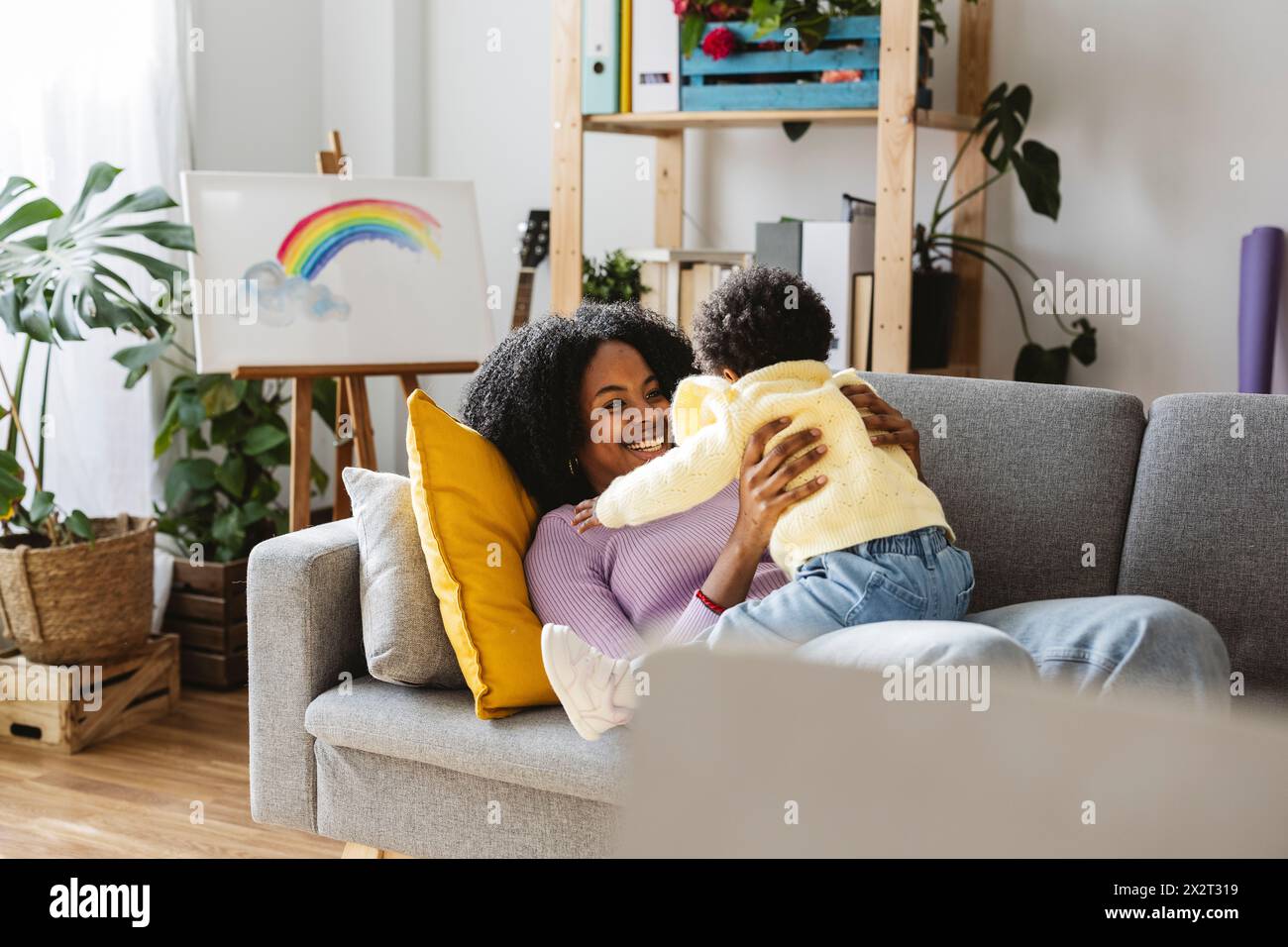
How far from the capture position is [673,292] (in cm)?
317

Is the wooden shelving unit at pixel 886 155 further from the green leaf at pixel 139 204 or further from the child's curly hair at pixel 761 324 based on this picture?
the child's curly hair at pixel 761 324

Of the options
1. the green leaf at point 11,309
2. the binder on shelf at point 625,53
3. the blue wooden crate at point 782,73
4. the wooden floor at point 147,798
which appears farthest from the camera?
the binder on shelf at point 625,53

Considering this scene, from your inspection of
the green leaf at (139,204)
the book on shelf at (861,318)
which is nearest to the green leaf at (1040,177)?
the book on shelf at (861,318)

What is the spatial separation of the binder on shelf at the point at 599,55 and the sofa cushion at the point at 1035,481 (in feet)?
4.46

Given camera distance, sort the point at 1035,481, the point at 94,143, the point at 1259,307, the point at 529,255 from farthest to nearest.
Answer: the point at 529,255 < the point at 94,143 < the point at 1259,307 < the point at 1035,481

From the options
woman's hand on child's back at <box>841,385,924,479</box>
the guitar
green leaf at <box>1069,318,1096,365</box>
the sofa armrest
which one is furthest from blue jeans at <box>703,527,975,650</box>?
the guitar

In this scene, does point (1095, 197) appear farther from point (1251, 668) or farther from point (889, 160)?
point (1251, 668)

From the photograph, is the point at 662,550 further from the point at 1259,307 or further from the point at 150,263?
the point at 1259,307

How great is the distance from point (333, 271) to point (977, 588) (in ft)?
5.11

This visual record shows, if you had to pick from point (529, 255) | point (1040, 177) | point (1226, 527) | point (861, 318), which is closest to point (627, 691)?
point (1226, 527)

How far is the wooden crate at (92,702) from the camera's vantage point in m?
2.75

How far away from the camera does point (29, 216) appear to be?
2604 mm

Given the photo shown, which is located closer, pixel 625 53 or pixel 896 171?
pixel 896 171

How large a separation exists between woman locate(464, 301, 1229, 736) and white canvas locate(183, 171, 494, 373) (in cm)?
91
